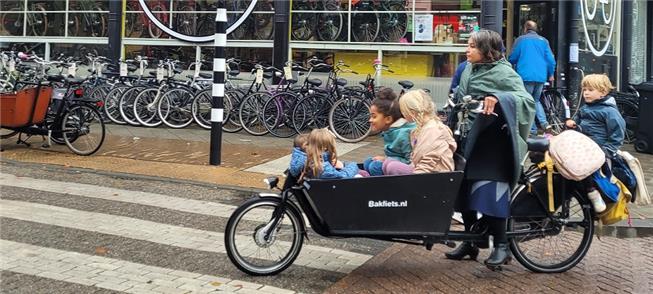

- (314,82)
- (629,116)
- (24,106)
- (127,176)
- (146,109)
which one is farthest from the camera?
(146,109)

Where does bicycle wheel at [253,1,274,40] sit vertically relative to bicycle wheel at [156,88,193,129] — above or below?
above

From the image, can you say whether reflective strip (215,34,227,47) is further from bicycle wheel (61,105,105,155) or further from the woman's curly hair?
the woman's curly hair

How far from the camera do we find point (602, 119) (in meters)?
5.11

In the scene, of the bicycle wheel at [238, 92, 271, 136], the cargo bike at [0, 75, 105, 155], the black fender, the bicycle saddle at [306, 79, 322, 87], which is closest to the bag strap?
the black fender

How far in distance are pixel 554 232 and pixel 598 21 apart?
424 inches

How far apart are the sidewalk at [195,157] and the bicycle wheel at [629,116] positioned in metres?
0.33

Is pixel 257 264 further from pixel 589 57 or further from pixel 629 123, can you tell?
pixel 589 57

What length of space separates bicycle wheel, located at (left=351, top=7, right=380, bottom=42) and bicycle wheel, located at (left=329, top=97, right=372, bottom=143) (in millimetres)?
2546

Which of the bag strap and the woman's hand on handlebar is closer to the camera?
the woman's hand on handlebar

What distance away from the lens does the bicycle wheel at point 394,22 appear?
12602 mm

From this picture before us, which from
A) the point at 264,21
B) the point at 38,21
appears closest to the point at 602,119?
the point at 264,21

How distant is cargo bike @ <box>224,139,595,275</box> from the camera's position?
4.30 metres

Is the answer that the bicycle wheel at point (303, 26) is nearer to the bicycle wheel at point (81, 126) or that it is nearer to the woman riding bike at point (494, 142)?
the bicycle wheel at point (81, 126)

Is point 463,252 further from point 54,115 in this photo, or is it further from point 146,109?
point 146,109
